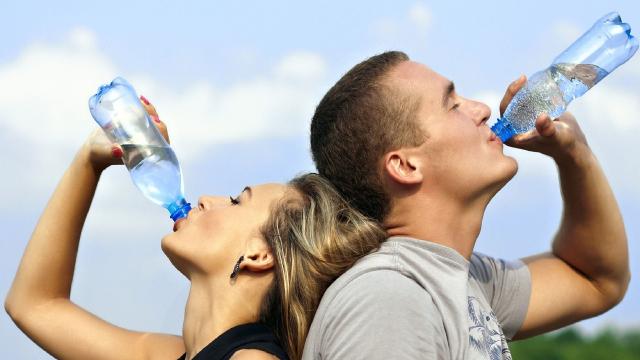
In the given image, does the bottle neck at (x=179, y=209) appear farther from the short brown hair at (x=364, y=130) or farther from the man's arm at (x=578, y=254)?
the man's arm at (x=578, y=254)

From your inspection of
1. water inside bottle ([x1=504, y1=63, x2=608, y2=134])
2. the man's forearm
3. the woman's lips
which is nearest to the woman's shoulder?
the woman's lips

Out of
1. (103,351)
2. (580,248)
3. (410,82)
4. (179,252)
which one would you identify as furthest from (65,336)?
(580,248)

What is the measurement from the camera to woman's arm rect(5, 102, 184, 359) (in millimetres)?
4082

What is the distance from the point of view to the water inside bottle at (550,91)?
414 centimetres

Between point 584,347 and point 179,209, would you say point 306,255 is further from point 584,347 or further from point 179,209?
point 584,347

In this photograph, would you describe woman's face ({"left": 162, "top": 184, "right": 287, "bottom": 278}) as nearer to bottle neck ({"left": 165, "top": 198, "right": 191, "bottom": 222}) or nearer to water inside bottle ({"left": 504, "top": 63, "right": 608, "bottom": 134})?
bottle neck ({"left": 165, "top": 198, "right": 191, "bottom": 222})

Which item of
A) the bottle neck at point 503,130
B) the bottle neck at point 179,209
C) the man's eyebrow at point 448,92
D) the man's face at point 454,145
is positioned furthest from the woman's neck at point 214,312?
the bottle neck at point 503,130

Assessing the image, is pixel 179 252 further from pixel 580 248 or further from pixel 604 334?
pixel 604 334

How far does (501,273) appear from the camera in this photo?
166 inches

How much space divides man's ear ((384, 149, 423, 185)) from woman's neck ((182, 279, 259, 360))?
26.8 inches

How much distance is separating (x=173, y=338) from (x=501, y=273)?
139 cm

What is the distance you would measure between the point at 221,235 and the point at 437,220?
0.78 metres

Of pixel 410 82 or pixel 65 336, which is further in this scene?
pixel 65 336

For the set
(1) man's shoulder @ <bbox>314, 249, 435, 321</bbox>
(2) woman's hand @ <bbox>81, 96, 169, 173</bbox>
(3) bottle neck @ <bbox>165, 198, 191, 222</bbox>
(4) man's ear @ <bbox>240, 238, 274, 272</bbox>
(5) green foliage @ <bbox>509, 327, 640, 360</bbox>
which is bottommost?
(5) green foliage @ <bbox>509, 327, 640, 360</bbox>
